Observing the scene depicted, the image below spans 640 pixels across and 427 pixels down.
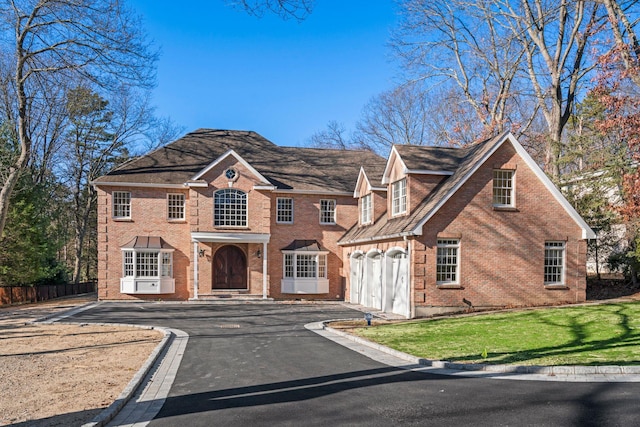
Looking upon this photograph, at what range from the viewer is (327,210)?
3188cm

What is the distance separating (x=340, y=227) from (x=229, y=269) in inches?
279

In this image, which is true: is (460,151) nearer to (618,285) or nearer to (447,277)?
(447,277)

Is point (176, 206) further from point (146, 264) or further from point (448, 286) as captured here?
point (448, 286)

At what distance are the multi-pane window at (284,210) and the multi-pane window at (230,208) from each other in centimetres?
213

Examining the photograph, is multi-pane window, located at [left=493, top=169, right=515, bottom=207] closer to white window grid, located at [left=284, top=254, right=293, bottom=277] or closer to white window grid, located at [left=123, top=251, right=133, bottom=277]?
white window grid, located at [left=284, top=254, right=293, bottom=277]

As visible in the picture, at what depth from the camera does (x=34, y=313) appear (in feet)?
75.9

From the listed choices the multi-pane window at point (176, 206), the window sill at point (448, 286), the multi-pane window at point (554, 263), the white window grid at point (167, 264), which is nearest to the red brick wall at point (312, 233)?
the multi-pane window at point (176, 206)

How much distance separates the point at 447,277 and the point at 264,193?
43.3 feet

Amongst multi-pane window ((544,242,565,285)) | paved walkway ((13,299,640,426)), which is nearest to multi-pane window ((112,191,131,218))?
paved walkway ((13,299,640,426))

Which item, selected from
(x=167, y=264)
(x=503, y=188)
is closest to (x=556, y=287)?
(x=503, y=188)

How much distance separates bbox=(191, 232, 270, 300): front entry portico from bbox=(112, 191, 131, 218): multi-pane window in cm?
435

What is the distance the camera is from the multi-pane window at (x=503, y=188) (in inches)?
855

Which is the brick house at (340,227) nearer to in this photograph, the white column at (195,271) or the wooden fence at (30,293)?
the white column at (195,271)

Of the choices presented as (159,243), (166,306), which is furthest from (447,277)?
(159,243)
